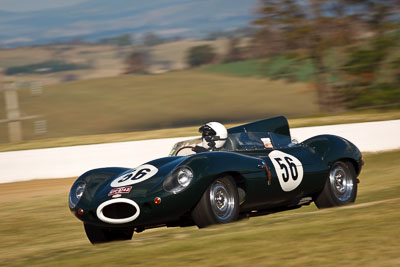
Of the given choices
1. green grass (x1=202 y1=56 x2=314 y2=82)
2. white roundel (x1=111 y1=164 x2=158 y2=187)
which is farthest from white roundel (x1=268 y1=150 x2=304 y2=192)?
green grass (x1=202 y1=56 x2=314 y2=82)

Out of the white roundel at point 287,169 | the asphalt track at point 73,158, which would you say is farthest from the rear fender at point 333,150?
the asphalt track at point 73,158

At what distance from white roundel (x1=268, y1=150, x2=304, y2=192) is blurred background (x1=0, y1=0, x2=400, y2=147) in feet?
33.8

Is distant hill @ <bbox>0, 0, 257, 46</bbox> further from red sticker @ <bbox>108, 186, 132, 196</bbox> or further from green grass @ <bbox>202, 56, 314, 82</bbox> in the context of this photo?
red sticker @ <bbox>108, 186, 132, 196</bbox>

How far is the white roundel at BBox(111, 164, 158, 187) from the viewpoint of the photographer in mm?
6848

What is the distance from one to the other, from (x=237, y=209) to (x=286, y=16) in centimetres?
2103

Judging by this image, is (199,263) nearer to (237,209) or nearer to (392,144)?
(237,209)

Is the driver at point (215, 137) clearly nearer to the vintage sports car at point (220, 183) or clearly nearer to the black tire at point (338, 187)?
the vintage sports car at point (220, 183)

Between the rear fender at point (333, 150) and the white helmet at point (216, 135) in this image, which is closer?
the white helmet at point (216, 135)

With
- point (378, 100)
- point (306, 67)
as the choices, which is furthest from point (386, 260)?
point (306, 67)

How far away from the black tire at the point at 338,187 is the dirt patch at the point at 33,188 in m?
6.61

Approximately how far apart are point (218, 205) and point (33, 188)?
875cm

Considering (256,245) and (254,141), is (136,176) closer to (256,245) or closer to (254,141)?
(254,141)

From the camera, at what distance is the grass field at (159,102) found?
28.3m

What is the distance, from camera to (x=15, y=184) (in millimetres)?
15383
